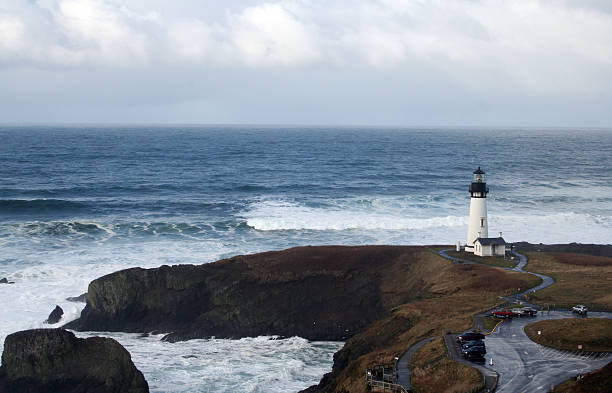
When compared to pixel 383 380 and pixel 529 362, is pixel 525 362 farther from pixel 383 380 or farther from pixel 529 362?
pixel 383 380

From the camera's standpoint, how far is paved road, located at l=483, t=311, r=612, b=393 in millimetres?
25047

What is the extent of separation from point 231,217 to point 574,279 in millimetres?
45432

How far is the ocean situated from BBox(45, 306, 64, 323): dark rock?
513 millimetres

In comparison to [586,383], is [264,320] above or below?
below

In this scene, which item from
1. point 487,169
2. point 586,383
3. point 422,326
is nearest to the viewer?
point 586,383

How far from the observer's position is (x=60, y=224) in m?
74.1

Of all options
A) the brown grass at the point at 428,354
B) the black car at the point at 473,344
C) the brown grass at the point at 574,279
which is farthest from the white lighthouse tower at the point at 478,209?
the black car at the point at 473,344

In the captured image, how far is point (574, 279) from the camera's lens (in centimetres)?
4284

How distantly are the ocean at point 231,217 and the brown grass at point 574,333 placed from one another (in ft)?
39.7

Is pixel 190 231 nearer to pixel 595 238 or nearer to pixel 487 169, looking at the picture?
pixel 595 238

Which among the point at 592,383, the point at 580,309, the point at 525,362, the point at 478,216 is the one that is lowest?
the point at 525,362

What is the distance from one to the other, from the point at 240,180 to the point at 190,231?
43783 mm

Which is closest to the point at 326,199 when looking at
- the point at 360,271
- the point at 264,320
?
the point at 360,271

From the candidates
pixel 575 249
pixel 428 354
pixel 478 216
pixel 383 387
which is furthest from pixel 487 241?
pixel 383 387
